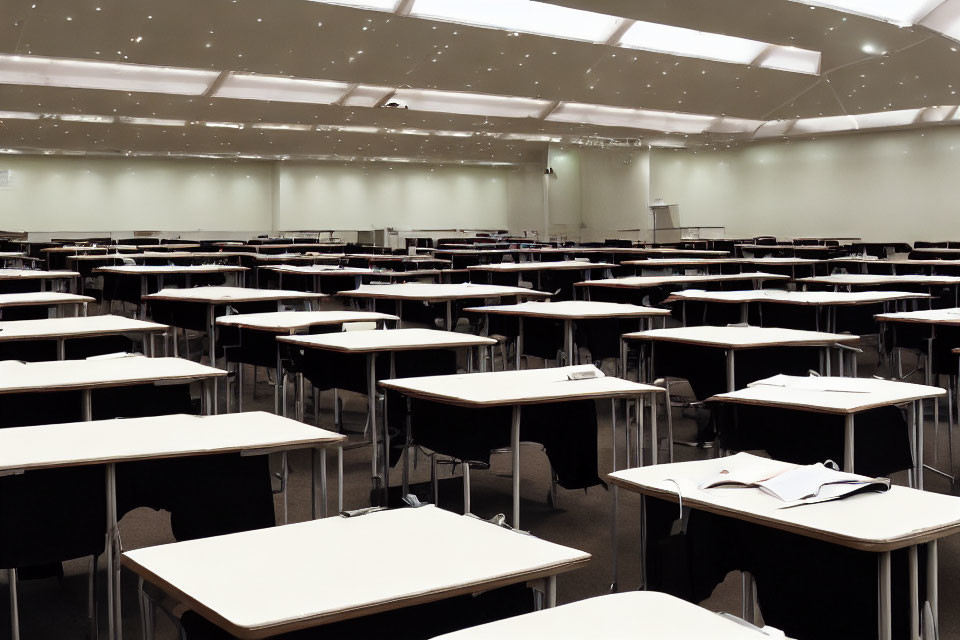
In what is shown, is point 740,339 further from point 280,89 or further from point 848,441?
point 280,89

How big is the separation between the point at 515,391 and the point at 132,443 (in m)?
1.45

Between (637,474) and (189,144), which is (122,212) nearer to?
(189,144)

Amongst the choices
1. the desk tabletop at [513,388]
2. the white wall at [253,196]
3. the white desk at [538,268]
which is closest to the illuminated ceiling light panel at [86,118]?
the white wall at [253,196]

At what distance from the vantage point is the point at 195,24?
Result: 1309 cm

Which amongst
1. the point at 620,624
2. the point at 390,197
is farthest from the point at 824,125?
the point at 620,624

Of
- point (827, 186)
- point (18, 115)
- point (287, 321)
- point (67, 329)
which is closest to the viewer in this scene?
point (67, 329)

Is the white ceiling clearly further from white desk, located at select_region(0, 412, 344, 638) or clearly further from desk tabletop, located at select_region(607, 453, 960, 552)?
desk tabletop, located at select_region(607, 453, 960, 552)

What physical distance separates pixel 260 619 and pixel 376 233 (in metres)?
25.2

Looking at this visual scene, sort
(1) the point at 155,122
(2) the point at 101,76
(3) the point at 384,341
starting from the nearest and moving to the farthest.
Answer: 1. (3) the point at 384,341
2. (2) the point at 101,76
3. (1) the point at 155,122

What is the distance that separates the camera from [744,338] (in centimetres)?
500

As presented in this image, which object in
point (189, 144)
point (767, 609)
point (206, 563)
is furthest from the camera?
point (189, 144)

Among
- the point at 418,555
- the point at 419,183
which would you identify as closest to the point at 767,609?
the point at 418,555

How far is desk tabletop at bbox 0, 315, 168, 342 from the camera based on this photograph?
4941mm

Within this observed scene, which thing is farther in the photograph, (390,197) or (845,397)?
(390,197)
